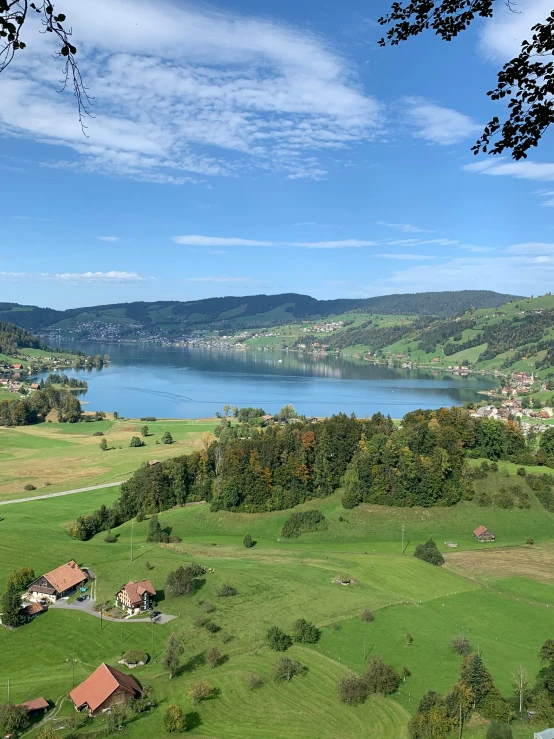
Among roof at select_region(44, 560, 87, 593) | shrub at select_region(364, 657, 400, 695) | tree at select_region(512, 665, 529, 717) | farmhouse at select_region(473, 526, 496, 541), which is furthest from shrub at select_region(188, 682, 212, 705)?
farmhouse at select_region(473, 526, 496, 541)

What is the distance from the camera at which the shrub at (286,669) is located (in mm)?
26828

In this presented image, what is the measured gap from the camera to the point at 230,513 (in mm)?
56812

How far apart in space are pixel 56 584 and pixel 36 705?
13545 millimetres

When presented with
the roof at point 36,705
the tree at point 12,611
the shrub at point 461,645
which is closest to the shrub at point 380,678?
the shrub at point 461,645

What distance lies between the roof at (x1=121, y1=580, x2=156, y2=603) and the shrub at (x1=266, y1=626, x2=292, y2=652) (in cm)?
959

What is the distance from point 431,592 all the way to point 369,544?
39.4 feet

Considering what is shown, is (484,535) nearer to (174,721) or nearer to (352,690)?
(352,690)

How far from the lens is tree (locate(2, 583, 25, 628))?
1286 inches

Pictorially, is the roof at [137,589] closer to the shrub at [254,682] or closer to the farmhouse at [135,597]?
the farmhouse at [135,597]

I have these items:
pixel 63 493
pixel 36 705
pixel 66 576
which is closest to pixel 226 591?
pixel 66 576

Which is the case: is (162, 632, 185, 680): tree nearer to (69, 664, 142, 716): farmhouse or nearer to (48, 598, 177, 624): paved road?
(69, 664, 142, 716): farmhouse

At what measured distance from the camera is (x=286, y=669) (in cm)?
2705

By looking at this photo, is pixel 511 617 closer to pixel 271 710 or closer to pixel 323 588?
pixel 323 588

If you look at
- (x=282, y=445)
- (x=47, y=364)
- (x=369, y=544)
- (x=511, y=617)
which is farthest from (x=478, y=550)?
(x=47, y=364)
